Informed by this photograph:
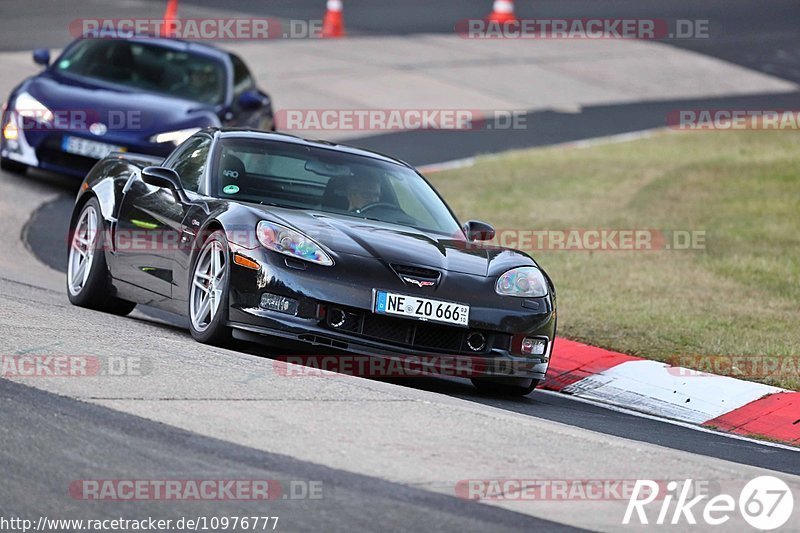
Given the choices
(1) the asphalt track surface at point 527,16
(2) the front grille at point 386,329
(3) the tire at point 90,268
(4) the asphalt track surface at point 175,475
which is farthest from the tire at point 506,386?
(1) the asphalt track surface at point 527,16

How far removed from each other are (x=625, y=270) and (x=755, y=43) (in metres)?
19.3

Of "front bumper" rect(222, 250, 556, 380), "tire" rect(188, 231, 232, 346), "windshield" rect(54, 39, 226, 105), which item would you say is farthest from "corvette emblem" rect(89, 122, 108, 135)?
"front bumper" rect(222, 250, 556, 380)

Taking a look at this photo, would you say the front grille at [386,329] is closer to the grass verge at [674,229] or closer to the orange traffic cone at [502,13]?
the grass verge at [674,229]

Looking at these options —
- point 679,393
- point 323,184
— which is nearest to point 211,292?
point 323,184

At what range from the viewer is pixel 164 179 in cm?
900

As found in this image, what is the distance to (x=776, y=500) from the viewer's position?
5844mm

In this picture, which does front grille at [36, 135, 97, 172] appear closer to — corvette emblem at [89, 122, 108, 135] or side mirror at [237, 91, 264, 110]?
corvette emblem at [89, 122, 108, 135]

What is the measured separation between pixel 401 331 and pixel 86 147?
278 inches

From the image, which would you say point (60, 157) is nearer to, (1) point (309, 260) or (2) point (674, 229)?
(2) point (674, 229)

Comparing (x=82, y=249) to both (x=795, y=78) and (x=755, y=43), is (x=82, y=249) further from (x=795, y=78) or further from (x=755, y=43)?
(x=755, y=43)

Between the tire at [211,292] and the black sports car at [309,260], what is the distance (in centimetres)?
1

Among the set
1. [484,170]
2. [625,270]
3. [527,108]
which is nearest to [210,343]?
[625,270]

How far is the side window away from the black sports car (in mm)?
17

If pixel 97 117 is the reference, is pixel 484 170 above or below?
below
